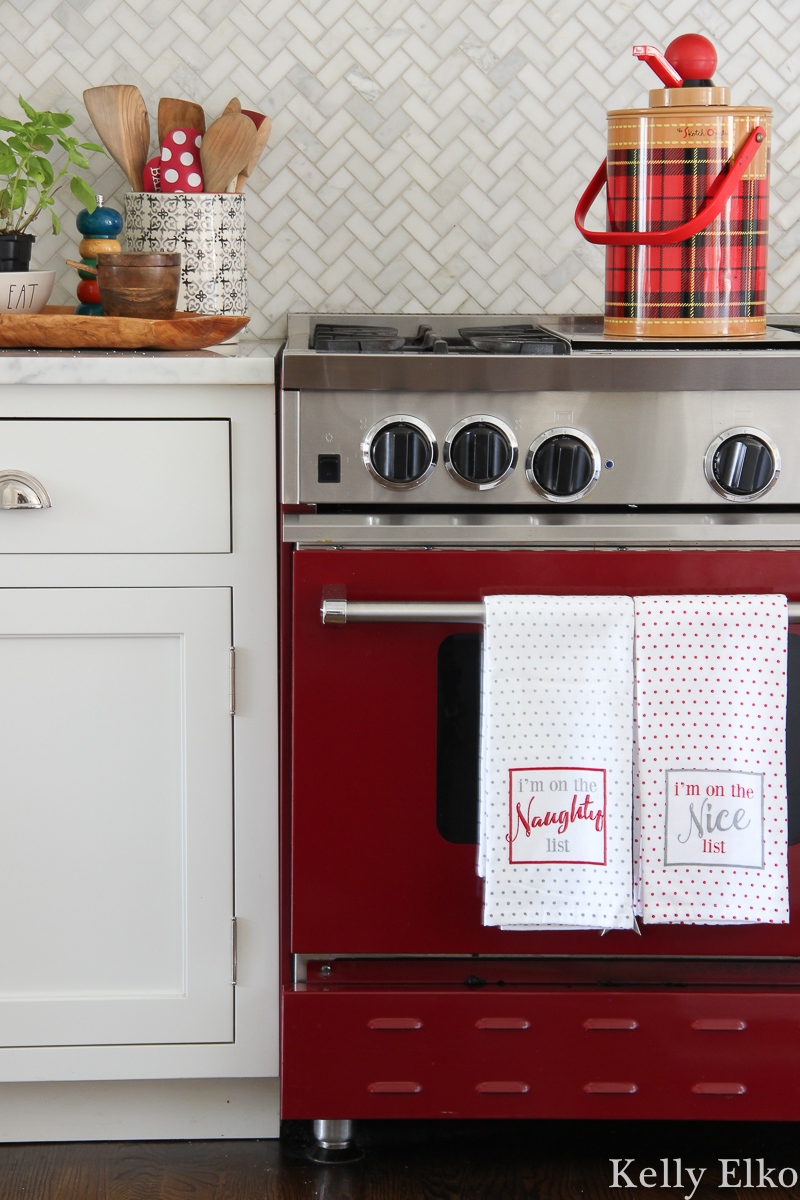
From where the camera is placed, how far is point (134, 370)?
4.01 feet

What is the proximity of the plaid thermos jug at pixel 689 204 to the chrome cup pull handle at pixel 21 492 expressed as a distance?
70cm

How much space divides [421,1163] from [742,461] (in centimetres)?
91

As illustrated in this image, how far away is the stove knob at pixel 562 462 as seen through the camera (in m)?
1.19

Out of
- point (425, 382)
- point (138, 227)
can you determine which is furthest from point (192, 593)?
point (138, 227)

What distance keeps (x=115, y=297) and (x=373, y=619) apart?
533 mm

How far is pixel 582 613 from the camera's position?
3.83ft

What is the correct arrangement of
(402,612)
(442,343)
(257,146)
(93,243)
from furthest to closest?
1. (257,146)
2. (93,243)
3. (442,343)
4. (402,612)

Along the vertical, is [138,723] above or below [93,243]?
below

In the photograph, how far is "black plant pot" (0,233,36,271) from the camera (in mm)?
1410

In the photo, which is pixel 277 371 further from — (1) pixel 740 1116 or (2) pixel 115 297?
(1) pixel 740 1116

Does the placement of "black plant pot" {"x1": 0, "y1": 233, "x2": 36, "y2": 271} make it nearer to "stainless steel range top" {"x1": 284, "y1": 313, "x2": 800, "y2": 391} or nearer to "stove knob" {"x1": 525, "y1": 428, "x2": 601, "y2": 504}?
"stainless steel range top" {"x1": 284, "y1": 313, "x2": 800, "y2": 391}

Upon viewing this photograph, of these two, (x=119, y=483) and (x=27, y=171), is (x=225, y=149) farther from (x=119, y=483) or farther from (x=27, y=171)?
(x=119, y=483)

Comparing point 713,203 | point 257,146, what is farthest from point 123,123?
point 713,203

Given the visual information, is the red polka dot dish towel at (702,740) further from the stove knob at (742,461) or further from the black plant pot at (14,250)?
the black plant pot at (14,250)
